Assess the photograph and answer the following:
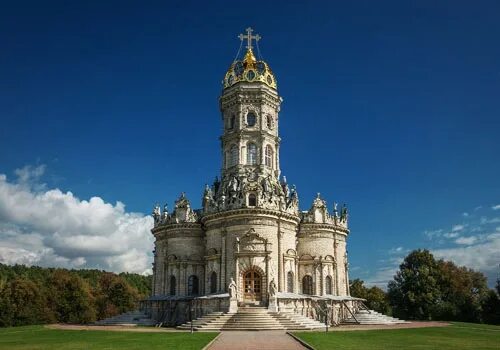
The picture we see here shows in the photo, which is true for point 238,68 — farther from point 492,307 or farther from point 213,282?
point 492,307

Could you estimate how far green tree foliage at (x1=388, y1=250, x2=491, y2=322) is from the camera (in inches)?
2356

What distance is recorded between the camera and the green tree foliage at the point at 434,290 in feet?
196

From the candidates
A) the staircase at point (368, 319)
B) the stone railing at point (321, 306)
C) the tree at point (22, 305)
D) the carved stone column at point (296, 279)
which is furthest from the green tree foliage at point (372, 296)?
the tree at point (22, 305)

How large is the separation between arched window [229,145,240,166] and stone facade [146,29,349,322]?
0.04ft

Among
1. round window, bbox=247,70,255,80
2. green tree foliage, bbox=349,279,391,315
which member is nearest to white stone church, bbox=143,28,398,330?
round window, bbox=247,70,255,80

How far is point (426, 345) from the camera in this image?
25953 millimetres

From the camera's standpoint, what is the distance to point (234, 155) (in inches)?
2128

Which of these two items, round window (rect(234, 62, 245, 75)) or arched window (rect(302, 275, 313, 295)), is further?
round window (rect(234, 62, 245, 75))

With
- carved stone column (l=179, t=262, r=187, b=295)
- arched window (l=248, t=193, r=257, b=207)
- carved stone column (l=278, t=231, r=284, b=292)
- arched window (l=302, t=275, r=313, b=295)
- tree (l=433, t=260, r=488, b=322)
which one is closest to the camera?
carved stone column (l=278, t=231, r=284, b=292)

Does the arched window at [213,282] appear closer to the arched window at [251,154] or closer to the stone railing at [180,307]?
the stone railing at [180,307]

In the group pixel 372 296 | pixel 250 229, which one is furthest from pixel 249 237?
pixel 372 296

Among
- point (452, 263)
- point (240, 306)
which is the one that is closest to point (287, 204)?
point (240, 306)

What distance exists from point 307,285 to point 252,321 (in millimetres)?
14590

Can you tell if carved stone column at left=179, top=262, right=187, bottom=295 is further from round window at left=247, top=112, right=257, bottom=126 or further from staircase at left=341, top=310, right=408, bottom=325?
round window at left=247, top=112, right=257, bottom=126
